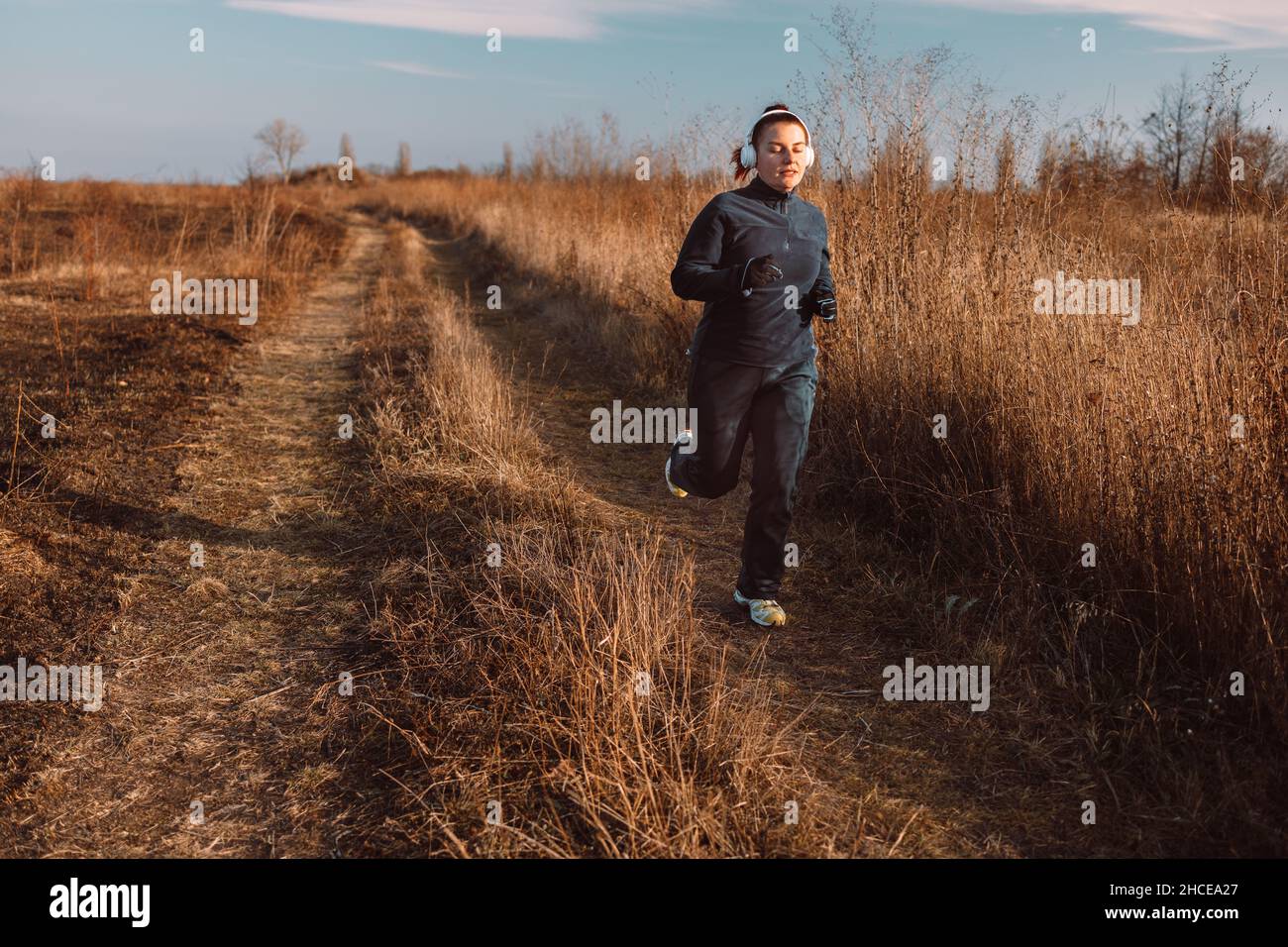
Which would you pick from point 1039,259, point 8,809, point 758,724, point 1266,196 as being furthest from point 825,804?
point 1039,259

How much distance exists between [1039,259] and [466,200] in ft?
75.5

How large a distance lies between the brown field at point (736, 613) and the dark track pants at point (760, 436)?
33 cm

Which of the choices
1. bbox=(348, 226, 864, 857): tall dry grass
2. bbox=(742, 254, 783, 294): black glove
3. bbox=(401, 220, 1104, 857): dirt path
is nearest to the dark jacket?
bbox=(742, 254, 783, 294): black glove

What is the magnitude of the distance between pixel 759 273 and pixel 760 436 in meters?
0.66

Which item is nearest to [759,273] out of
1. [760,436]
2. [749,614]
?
[760,436]

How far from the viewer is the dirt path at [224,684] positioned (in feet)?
8.34

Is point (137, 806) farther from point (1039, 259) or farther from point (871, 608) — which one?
point (1039, 259)

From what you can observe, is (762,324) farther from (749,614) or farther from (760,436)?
(749,614)

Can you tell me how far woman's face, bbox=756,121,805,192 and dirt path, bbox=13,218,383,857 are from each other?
2420 millimetres

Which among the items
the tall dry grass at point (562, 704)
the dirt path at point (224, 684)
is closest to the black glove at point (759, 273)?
the tall dry grass at point (562, 704)

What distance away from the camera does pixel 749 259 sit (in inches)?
134

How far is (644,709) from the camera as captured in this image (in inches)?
113

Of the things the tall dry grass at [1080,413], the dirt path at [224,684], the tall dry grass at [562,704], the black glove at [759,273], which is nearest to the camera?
the tall dry grass at [562,704]

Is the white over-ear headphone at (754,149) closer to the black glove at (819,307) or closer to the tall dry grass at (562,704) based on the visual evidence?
the black glove at (819,307)
